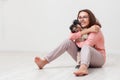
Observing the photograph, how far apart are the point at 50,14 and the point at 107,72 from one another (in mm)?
2221

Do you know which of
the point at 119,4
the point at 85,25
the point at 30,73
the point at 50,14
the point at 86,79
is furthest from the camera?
the point at 50,14

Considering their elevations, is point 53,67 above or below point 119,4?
below

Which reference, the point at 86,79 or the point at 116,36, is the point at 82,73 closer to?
the point at 86,79

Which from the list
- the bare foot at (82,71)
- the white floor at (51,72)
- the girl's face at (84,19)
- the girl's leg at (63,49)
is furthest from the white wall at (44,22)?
the bare foot at (82,71)

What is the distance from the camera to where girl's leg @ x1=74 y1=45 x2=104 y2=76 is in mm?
2896

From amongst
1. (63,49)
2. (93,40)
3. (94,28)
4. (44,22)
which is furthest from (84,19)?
(44,22)

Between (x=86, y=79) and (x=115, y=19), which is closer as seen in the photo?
(x=86, y=79)

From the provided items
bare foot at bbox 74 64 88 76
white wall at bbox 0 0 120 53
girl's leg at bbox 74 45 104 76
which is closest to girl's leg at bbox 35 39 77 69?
girl's leg at bbox 74 45 104 76

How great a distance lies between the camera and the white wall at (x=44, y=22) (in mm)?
4824

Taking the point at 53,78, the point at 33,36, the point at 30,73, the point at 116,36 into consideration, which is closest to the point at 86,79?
the point at 53,78

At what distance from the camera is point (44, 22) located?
5109mm

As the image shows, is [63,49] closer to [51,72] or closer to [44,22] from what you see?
[51,72]

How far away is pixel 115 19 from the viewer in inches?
189

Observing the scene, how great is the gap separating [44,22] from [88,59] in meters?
2.27
